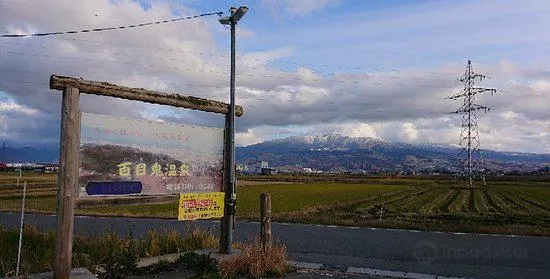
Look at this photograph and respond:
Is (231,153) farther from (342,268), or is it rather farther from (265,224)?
(342,268)

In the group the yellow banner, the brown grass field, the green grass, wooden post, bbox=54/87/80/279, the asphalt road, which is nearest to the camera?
wooden post, bbox=54/87/80/279

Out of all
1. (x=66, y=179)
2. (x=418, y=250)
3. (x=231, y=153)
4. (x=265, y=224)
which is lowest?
(x=418, y=250)

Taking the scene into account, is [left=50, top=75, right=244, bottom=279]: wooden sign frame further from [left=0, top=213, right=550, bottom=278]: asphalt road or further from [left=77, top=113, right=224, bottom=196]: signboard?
[left=0, top=213, right=550, bottom=278]: asphalt road

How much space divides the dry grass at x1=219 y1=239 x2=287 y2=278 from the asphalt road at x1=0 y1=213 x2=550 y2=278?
1.98 metres

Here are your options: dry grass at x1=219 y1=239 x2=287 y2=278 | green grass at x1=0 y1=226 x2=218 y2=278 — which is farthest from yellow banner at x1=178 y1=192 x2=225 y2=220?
dry grass at x1=219 y1=239 x2=287 y2=278

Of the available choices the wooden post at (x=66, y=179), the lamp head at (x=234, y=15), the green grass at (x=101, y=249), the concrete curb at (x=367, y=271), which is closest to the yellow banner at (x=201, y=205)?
the green grass at (x=101, y=249)

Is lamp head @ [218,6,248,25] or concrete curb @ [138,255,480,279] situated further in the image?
lamp head @ [218,6,248,25]

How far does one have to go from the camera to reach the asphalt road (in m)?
10.2

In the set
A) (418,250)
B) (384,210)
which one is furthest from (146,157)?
(384,210)

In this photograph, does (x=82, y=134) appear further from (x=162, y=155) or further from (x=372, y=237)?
(x=372, y=237)

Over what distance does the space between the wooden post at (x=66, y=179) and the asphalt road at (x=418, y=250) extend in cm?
403

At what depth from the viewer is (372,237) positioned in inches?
595

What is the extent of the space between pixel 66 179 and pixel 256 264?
3471mm

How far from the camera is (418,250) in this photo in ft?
40.7
